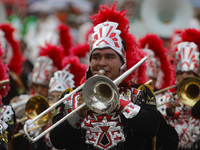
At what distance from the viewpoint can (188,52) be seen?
554cm

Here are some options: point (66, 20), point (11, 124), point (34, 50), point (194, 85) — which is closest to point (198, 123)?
point (194, 85)

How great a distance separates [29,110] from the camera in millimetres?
5430

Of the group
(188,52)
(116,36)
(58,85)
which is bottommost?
(58,85)

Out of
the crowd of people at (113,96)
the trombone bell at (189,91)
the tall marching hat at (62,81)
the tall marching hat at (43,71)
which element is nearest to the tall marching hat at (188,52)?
the crowd of people at (113,96)

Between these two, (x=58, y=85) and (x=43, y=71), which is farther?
(x=43, y=71)

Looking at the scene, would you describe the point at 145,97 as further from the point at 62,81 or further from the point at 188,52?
the point at 62,81

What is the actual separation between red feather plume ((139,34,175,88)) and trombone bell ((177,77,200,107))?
1092 mm

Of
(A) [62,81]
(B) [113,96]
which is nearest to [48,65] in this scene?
(A) [62,81]

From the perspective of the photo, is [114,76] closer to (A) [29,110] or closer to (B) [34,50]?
(A) [29,110]

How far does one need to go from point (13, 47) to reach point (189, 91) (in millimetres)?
3542

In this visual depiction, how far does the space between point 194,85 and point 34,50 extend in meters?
7.33

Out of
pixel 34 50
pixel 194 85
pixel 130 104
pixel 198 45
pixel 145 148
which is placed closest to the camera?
pixel 130 104

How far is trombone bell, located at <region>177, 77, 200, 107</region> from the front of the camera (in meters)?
5.15

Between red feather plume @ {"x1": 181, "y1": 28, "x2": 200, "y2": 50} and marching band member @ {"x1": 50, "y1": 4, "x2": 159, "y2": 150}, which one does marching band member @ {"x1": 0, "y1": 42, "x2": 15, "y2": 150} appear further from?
red feather plume @ {"x1": 181, "y1": 28, "x2": 200, "y2": 50}
